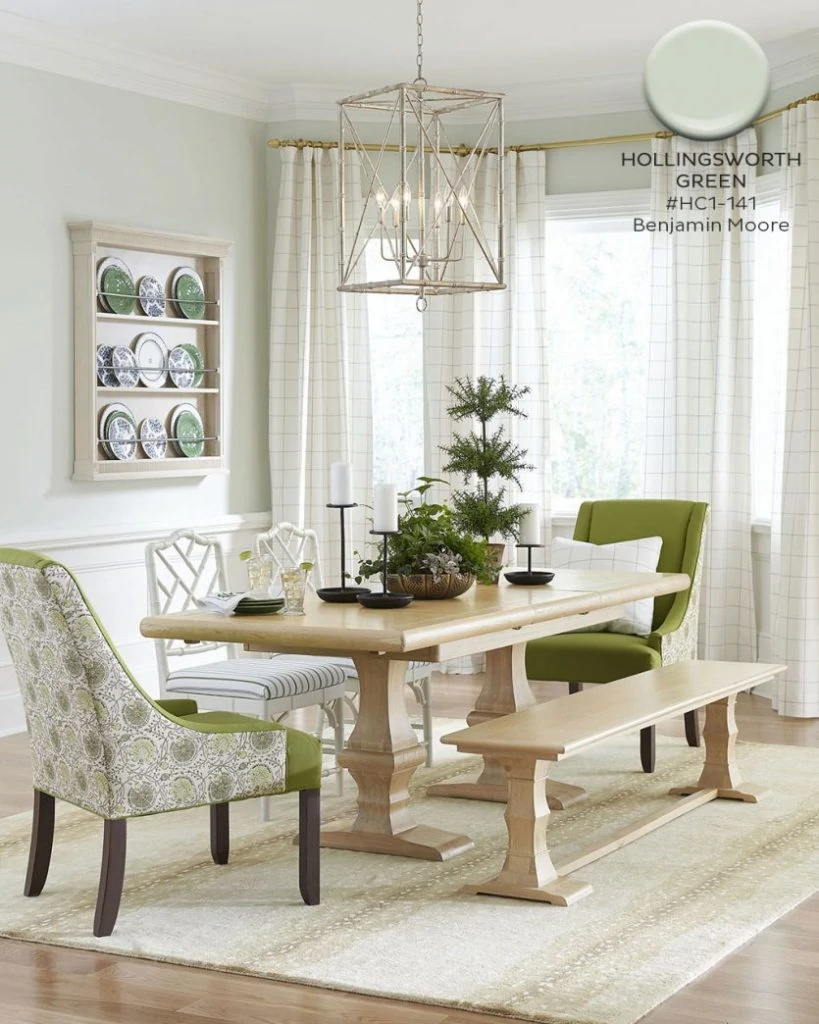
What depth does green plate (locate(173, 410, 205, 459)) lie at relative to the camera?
6490mm

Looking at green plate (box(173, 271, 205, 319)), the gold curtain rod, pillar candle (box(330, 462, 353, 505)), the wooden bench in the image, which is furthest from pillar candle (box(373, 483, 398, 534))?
the gold curtain rod

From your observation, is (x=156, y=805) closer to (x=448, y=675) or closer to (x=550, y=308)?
(x=448, y=675)

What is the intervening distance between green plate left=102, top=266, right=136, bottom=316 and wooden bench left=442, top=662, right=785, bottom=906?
9.24 ft

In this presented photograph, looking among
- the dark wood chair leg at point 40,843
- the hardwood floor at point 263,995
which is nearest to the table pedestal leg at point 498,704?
the hardwood floor at point 263,995

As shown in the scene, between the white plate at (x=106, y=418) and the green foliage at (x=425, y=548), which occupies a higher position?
the white plate at (x=106, y=418)

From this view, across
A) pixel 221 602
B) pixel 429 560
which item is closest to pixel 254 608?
pixel 221 602

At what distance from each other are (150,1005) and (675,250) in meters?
4.67

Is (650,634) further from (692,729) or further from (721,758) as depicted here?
(721,758)

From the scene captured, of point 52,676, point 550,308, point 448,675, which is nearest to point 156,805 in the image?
point 52,676

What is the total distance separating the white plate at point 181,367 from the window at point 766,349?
2.53 m

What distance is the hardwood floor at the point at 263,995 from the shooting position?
288cm

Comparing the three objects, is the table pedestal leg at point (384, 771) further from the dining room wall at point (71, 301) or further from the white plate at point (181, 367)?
the white plate at point (181, 367)

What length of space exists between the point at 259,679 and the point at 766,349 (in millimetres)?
3420

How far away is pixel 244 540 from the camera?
7.07m
